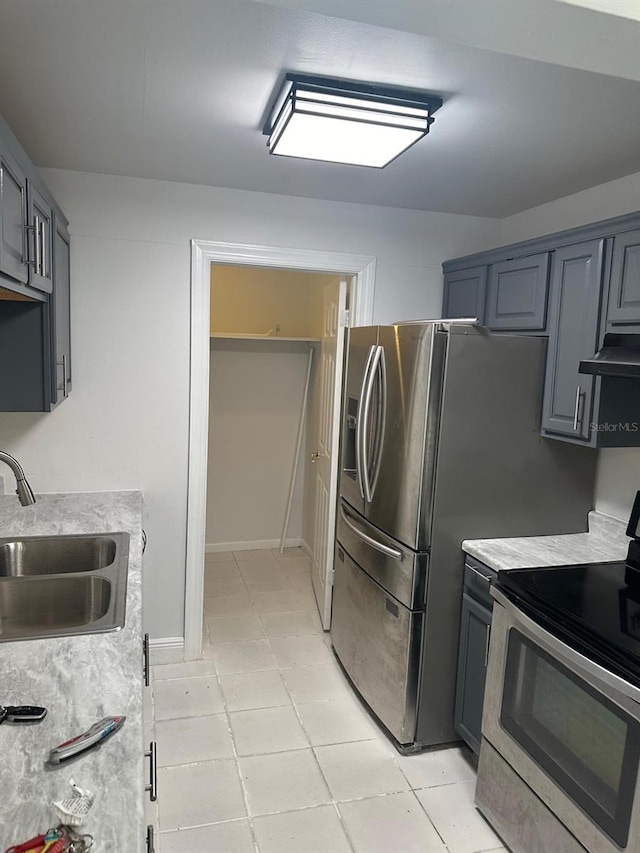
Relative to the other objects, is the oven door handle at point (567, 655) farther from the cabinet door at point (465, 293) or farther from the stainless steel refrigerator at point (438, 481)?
the cabinet door at point (465, 293)

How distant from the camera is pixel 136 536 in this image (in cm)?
234

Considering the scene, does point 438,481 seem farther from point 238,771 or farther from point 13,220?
point 13,220

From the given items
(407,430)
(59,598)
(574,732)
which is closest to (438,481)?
(407,430)

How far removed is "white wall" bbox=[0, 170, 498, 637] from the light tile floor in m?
0.46

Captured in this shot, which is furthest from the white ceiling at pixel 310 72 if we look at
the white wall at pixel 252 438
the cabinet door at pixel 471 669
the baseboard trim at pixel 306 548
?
the baseboard trim at pixel 306 548

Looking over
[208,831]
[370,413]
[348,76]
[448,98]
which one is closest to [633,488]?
[370,413]

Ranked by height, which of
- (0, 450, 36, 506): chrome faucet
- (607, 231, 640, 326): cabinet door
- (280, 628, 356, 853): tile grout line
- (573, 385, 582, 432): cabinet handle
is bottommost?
(280, 628, 356, 853): tile grout line

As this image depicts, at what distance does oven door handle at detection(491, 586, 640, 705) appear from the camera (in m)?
1.55

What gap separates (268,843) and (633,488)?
190cm

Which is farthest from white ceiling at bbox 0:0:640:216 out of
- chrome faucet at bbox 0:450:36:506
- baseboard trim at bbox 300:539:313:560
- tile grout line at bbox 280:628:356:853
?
baseboard trim at bbox 300:539:313:560

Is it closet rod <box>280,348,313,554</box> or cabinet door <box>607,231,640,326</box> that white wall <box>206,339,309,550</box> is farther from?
cabinet door <box>607,231,640,326</box>

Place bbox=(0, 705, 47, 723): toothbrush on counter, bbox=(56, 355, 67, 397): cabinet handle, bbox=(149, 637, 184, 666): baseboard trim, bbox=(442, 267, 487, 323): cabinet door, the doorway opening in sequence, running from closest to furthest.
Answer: bbox=(0, 705, 47, 723): toothbrush on counter → bbox=(56, 355, 67, 397): cabinet handle → bbox=(442, 267, 487, 323): cabinet door → bbox=(149, 637, 184, 666): baseboard trim → the doorway opening

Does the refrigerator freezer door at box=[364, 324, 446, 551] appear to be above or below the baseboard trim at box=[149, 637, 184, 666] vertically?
above

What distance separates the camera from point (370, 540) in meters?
2.68
